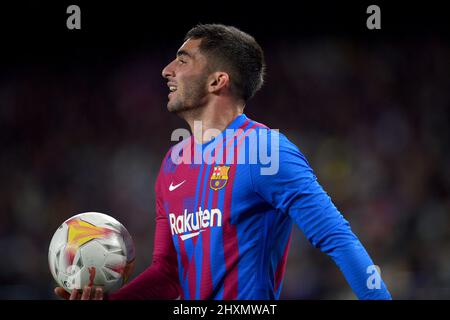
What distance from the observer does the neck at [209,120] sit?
10.6 feet

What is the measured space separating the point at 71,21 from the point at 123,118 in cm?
177

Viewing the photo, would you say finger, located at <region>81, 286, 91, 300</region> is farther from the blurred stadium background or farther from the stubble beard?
the blurred stadium background

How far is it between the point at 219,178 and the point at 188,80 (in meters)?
0.59

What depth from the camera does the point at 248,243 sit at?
285cm

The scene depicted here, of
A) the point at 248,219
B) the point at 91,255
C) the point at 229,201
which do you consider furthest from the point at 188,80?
the point at 91,255

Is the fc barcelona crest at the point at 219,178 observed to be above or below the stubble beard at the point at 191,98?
below

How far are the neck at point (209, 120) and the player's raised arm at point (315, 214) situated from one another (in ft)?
1.55

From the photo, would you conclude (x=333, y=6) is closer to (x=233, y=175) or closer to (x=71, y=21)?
(x=71, y=21)

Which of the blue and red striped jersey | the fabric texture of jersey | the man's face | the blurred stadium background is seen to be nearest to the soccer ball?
the fabric texture of jersey

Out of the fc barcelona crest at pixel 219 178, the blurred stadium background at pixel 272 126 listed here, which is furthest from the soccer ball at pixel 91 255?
the blurred stadium background at pixel 272 126

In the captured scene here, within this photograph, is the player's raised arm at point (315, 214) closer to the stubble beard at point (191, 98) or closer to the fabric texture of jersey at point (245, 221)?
the fabric texture of jersey at point (245, 221)

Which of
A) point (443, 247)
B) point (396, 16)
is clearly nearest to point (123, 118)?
point (396, 16)

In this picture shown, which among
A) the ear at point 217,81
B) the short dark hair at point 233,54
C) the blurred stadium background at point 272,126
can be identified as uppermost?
the short dark hair at point 233,54

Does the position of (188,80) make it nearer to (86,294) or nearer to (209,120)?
(209,120)
